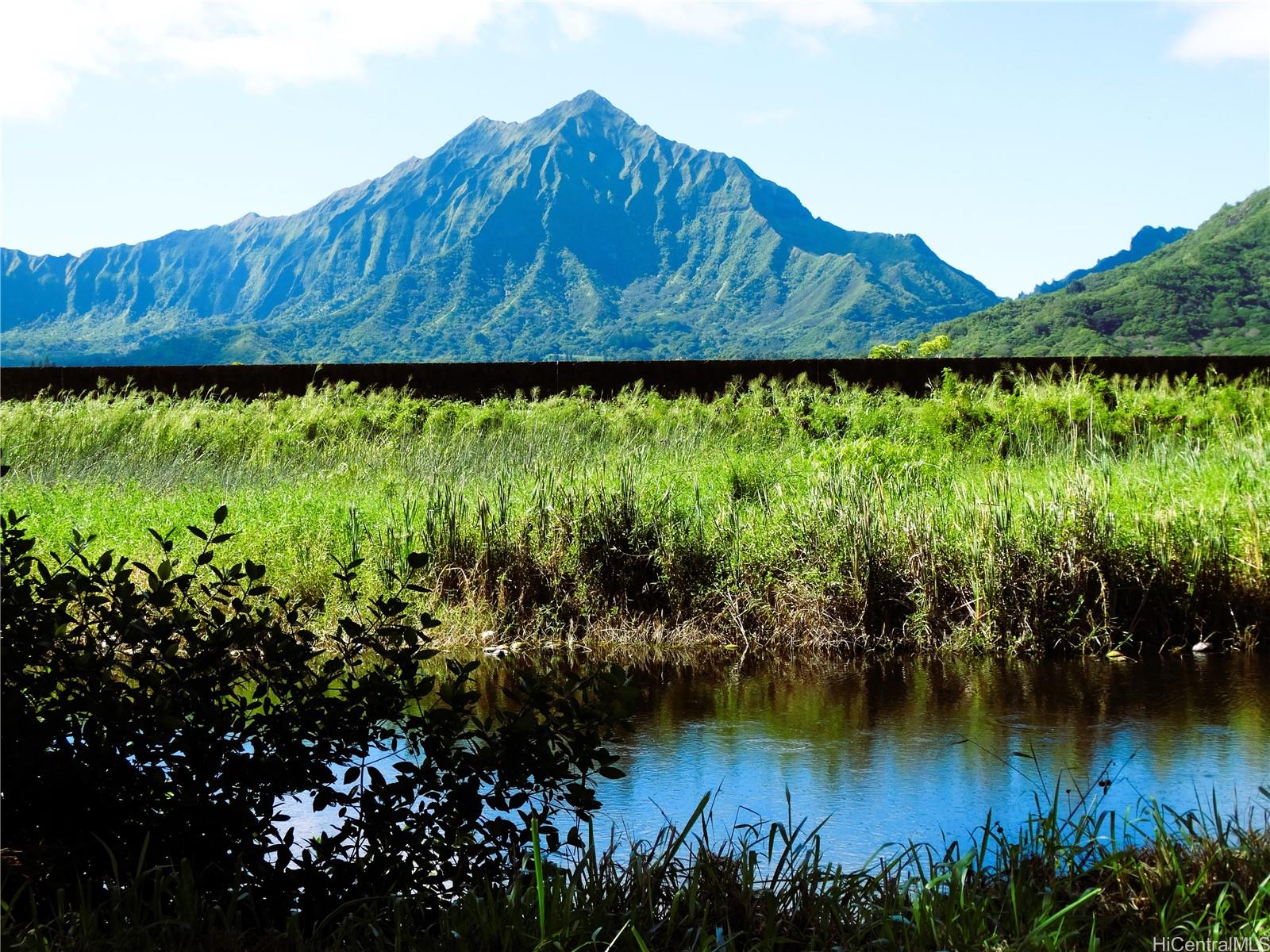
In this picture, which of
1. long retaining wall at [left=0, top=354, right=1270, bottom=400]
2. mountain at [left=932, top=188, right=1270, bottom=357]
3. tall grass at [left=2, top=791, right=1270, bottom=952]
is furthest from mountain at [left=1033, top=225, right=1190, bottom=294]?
tall grass at [left=2, top=791, right=1270, bottom=952]

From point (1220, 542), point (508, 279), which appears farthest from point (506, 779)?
point (508, 279)

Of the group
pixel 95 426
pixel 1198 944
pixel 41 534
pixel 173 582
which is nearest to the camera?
pixel 1198 944

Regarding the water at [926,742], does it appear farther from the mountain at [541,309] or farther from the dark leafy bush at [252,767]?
the mountain at [541,309]

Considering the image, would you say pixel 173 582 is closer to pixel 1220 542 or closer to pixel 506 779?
pixel 506 779

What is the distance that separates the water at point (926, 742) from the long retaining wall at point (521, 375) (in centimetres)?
1231

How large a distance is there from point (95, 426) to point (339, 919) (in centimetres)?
1194

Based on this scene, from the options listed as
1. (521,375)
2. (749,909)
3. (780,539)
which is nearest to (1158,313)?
(521,375)

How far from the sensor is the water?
169 inches

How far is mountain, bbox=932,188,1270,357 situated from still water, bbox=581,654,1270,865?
58678 millimetres

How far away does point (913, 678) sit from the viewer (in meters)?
6.38

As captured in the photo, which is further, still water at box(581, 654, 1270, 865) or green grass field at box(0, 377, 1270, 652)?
green grass field at box(0, 377, 1270, 652)

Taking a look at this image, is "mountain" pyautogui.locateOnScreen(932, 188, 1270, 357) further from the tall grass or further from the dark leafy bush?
the dark leafy bush

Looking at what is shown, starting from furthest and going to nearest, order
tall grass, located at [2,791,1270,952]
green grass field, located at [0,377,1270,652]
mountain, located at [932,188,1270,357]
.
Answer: mountain, located at [932,188,1270,357] → green grass field, located at [0,377,1270,652] → tall grass, located at [2,791,1270,952]

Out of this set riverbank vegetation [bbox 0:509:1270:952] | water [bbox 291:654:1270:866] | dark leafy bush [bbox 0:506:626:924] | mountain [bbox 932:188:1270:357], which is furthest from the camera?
mountain [bbox 932:188:1270:357]
